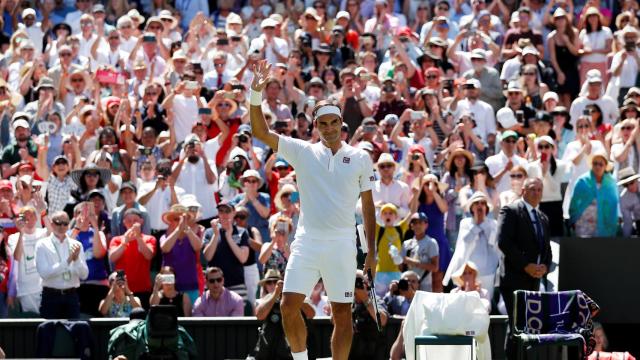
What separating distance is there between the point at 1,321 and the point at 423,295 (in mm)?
4556

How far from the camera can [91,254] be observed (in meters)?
17.1

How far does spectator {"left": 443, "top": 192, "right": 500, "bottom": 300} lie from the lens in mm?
16781

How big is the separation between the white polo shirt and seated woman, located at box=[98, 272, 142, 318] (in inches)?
209

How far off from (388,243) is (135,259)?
8.86ft

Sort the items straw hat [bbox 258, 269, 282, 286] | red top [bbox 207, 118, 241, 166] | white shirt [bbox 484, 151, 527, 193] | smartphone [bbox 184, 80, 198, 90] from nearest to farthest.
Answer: straw hat [bbox 258, 269, 282, 286] < white shirt [bbox 484, 151, 527, 193] < red top [bbox 207, 118, 241, 166] < smartphone [bbox 184, 80, 198, 90]

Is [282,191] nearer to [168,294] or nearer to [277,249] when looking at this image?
[277,249]

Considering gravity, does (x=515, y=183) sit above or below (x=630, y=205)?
above

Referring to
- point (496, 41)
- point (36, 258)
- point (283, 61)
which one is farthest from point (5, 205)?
point (496, 41)

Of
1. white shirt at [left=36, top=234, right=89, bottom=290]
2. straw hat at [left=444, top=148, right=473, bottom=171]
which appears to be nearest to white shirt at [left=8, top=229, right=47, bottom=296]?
white shirt at [left=36, top=234, right=89, bottom=290]

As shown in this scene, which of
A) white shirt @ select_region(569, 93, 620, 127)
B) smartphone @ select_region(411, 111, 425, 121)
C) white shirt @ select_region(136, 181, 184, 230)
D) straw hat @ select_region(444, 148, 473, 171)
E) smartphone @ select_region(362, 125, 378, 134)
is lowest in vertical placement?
white shirt @ select_region(136, 181, 184, 230)

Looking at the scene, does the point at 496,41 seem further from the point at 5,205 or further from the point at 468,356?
the point at 468,356

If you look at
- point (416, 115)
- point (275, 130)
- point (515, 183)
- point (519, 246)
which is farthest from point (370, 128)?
point (519, 246)

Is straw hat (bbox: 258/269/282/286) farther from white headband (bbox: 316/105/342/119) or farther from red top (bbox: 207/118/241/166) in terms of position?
white headband (bbox: 316/105/342/119)

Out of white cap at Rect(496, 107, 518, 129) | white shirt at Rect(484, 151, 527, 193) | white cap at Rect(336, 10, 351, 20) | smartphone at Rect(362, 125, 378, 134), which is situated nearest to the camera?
white shirt at Rect(484, 151, 527, 193)
